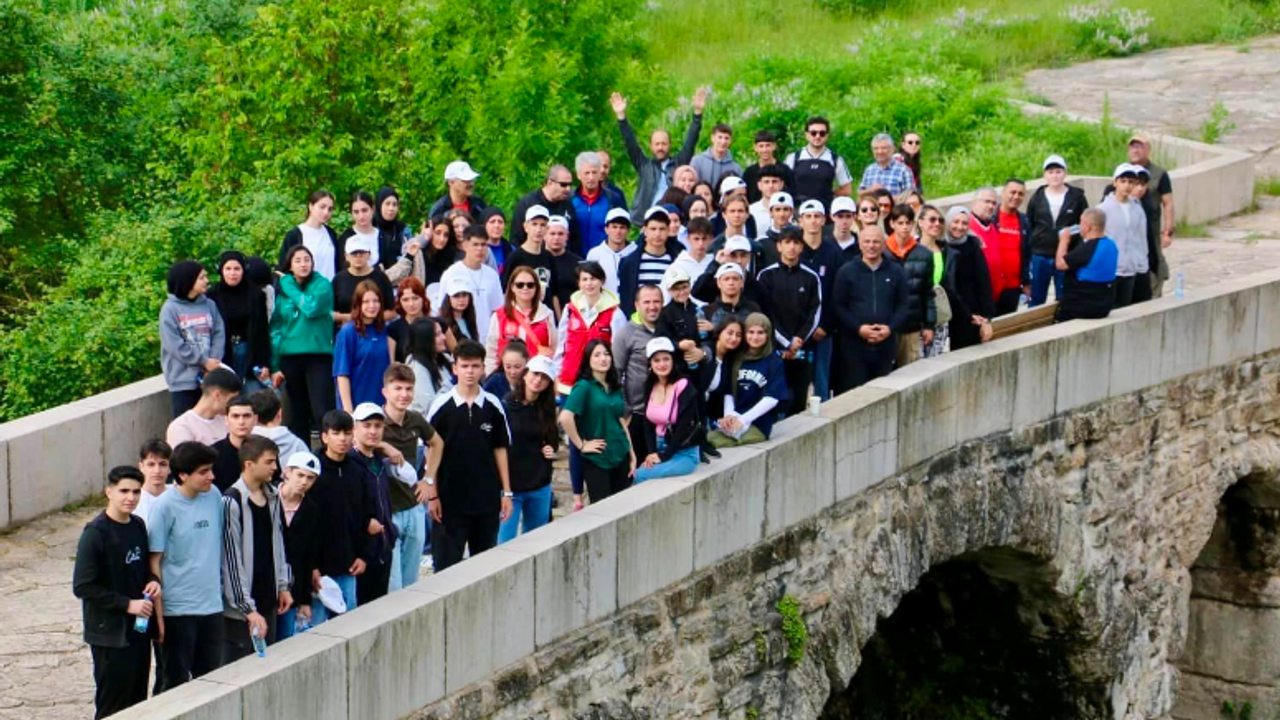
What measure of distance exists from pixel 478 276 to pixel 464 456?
2341 mm

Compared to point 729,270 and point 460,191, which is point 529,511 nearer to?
point 729,270

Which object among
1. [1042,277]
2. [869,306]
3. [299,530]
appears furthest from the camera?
[1042,277]

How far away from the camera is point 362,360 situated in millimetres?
11867

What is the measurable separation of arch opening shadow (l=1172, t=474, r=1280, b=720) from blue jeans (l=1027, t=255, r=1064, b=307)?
9.59ft

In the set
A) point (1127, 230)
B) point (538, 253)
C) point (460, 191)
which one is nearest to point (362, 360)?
point (538, 253)

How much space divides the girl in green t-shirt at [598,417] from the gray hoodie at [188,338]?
84.5 inches

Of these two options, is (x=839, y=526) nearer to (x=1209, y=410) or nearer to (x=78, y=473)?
(x=78, y=473)

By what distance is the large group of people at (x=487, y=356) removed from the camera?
9.07 metres

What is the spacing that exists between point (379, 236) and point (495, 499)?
327 centimetres

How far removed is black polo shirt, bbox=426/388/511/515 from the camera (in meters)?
10.6

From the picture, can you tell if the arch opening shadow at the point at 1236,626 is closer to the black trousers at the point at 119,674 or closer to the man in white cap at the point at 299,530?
the man in white cap at the point at 299,530

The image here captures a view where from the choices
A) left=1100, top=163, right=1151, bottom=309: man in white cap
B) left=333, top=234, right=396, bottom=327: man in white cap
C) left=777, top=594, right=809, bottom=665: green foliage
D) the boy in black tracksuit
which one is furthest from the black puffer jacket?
the boy in black tracksuit

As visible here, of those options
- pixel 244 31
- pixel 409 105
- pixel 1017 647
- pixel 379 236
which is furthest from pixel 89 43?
pixel 1017 647

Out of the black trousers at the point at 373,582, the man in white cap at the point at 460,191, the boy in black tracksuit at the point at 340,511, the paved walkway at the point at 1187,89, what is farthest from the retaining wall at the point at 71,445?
the paved walkway at the point at 1187,89
